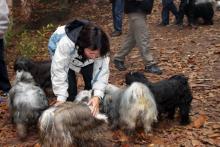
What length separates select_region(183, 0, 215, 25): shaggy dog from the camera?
10613 millimetres

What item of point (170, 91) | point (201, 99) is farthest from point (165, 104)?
point (201, 99)

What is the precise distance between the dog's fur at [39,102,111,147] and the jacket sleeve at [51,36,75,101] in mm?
310

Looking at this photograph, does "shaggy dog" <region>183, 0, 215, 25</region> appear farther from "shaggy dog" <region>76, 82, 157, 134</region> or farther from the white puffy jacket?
the white puffy jacket

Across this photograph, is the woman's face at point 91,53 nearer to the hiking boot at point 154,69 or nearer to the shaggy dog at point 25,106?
the shaggy dog at point 25,106

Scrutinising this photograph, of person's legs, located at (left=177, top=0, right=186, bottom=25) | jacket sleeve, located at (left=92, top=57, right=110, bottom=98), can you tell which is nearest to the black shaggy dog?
jacket sleeve, located at (left=92, top=57, right=110, bottom=98)

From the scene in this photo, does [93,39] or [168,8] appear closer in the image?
[93,39]

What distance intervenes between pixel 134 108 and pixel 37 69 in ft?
6.66

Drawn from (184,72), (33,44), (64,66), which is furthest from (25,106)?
(33,44)

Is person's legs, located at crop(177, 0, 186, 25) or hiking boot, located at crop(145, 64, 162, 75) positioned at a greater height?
person's legs, located at crop(177, 0, 186, 25)

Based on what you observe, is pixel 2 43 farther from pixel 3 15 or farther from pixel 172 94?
A: pixel 172 94

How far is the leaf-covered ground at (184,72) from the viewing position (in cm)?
504

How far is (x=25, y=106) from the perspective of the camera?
5000 mm

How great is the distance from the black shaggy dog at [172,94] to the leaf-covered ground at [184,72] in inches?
8.0

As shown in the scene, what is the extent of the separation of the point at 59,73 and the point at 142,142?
132cm
